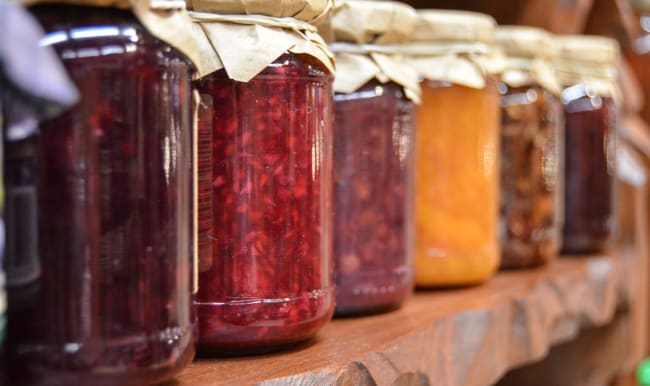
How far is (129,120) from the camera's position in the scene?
58 centimetres

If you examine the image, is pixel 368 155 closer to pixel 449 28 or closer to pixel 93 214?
pixel 449 28

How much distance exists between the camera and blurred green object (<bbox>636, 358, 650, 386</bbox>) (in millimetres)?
1945

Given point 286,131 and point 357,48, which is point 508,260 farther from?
point 286,131

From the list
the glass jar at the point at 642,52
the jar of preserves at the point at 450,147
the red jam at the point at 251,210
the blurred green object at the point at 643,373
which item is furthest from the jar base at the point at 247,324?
the glass jar at the point at 642,52

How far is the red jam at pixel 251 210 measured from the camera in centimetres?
75

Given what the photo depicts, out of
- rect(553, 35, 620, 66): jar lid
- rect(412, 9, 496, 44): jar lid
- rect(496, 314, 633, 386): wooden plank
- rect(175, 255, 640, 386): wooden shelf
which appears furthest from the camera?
rect(496, 314, 633, 386): wooden plank

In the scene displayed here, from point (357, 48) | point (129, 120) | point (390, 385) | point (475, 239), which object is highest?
point (357, 48)

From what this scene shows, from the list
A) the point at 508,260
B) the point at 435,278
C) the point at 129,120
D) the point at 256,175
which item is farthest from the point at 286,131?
the point at 508,260

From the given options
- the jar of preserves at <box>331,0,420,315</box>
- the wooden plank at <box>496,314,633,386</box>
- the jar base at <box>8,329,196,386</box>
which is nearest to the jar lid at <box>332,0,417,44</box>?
the jar of preserves at <box>331,0,420,315</box>

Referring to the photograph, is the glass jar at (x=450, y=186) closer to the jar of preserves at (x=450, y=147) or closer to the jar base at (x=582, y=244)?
the jar of preserves at (x=450, y=147)

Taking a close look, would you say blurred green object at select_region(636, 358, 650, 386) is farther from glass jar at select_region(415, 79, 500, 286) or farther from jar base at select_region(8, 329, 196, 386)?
jar base at select_region(8, 329, 196, 386)

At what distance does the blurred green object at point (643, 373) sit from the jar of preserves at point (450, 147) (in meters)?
0.92

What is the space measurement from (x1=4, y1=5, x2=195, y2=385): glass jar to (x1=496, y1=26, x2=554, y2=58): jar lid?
32.4 inches

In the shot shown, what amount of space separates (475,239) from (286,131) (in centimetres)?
48
